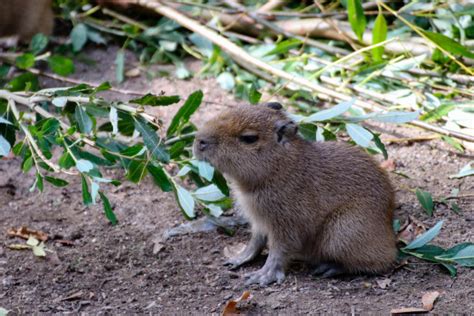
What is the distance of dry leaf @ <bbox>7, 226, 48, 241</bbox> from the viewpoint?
4.80 metres

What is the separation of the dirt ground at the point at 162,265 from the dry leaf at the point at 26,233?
2.3 inches

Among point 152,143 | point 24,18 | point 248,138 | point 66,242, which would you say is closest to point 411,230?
point 248,138

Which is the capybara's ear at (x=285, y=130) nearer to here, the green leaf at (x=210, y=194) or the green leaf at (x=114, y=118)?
the green leaf at (x=210, y=194)

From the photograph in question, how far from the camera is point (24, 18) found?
7449 mm

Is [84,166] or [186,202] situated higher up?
[84,166]

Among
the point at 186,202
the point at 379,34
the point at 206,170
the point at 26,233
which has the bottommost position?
the point at 26,233

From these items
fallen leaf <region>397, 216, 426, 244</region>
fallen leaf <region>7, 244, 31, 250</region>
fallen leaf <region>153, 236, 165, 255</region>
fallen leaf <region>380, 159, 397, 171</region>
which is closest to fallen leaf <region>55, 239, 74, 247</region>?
fallen leaf <region>7, 244, 31, 250</region>

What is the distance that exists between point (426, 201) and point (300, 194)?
955 mm

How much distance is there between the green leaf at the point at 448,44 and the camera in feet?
18.5

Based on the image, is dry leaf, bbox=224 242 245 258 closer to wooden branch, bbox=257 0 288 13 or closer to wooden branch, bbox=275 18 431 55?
wooden branch, bbox=275 18 431 55

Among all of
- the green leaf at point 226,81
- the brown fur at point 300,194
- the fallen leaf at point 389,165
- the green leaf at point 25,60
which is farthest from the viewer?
the green leaf at point 226,81

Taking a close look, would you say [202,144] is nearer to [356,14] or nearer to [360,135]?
[360,135]

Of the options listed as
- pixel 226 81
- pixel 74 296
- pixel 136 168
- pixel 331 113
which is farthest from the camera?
pixel 226 81

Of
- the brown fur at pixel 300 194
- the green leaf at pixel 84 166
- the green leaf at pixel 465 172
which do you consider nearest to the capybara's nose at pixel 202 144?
the brown fur at pixel 300 194
